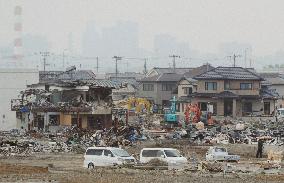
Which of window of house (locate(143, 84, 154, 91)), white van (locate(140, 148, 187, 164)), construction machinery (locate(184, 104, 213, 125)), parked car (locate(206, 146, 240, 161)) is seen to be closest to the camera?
white van (locate(140, 148, 187, 164))

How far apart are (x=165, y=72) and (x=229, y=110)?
20995mm

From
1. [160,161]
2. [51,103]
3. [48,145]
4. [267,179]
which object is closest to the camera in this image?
[267,179]

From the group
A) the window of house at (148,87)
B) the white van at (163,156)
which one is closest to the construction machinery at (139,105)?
the window of house at (148,87)

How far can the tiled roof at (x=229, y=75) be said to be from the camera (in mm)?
58406

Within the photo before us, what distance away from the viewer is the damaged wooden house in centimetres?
4350

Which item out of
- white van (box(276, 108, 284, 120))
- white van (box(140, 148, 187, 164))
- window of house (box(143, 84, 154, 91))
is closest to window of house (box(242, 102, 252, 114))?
white van (box(276, 108, 284, 120))

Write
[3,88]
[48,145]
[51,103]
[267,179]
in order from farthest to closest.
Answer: [3,88], [51,103], [48,145], [267,179]

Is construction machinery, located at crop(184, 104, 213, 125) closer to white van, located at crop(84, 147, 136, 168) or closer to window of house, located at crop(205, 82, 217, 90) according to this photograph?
window of house, located at crop(205, 82, 217, 90)

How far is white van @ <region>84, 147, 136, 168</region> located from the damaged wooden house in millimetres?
16517

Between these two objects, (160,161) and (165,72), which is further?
(165,72)

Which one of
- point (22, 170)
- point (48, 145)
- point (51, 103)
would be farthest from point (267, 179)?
point (51, 103)

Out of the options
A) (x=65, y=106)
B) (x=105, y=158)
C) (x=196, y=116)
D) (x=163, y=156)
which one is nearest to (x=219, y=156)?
(x=163, y=156)

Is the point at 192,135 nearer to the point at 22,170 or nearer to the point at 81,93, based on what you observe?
the point at 81,93

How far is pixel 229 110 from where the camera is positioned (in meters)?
58.2
